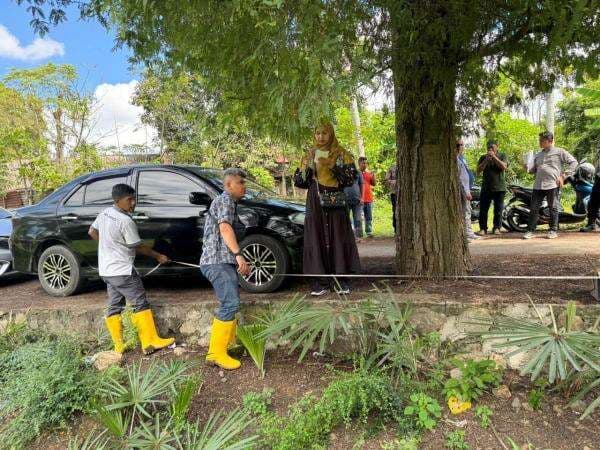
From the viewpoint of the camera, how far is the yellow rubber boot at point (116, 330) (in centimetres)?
469

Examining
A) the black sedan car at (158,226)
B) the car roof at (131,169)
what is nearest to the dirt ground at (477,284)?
the black sedan car at (158,226)

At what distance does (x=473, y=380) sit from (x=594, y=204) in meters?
6.47

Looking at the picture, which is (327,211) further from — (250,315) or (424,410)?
(424,410)

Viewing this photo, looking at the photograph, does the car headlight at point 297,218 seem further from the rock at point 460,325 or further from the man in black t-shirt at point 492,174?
the man in black t-shirt at point 492,174

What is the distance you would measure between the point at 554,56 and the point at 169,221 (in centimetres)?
441

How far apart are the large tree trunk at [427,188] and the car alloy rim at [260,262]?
4.76 feet

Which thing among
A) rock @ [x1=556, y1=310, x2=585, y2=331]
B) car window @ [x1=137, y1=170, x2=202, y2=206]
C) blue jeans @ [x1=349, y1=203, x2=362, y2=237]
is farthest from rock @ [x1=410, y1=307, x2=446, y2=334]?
blue jeans @ [x1=349, y1=203, x2=362, y2=237]

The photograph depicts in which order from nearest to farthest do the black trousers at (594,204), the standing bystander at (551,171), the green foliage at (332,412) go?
the green foliage at (332,412), the standing bystander at (551,171), the black trousers at (594,204)

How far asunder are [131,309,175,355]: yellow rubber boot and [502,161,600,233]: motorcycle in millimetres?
7566

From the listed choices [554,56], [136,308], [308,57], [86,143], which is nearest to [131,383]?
[136,308]

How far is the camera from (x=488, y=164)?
27.9ft

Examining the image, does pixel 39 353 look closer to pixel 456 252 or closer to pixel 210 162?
pixel 456 252

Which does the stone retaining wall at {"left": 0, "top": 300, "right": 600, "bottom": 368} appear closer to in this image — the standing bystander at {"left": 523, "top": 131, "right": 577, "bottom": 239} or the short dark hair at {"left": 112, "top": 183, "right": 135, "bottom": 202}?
the short dark hair at {"left": 112, "top": 183, "right": 135, "bottom": 202}

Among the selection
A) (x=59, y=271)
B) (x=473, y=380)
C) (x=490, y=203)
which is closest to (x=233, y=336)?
(x=473, y=380)
